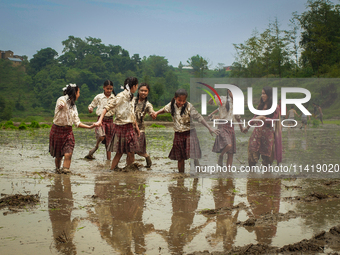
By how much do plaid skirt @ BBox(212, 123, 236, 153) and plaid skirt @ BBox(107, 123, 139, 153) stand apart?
1545 millimetres

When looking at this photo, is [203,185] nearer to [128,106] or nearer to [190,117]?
[190,117]

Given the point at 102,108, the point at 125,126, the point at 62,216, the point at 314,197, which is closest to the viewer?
the point at 62,216

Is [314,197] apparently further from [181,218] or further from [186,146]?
[186,146]

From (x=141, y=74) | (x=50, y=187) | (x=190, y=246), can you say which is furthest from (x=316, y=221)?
(x=141, y=74)

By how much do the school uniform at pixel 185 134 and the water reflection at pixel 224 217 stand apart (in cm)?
100

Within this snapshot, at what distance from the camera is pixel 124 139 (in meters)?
6.92

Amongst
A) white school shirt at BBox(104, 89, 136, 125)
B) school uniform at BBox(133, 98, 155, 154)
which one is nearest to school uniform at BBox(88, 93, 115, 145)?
school uniform at BBox(133, 98, 155, 154)

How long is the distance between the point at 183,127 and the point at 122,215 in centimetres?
303

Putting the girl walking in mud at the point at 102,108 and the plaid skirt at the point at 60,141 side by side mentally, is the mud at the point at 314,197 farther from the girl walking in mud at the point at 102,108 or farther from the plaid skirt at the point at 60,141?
the girl walking in mud at the point at 102,108

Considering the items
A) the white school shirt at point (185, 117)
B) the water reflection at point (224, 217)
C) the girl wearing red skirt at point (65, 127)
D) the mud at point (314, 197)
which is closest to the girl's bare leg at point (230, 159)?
the white school shirt at point (185, 117)

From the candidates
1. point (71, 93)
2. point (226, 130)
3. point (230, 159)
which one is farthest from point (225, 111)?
point (71, 93)

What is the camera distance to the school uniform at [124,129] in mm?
6797

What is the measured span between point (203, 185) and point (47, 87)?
63.7 meters

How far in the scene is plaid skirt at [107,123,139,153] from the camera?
6.91 meters
